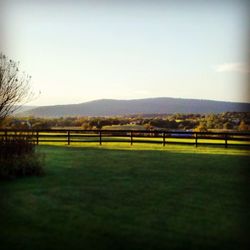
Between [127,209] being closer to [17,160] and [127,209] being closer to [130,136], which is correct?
[17,160]

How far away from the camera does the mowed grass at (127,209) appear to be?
4.16 meters

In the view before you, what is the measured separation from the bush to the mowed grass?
1.05 ft

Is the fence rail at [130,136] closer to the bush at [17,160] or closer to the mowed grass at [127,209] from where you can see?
the mowed grass at [127,209]

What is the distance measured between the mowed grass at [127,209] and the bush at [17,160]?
32 centimetres

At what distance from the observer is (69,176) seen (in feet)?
28.3

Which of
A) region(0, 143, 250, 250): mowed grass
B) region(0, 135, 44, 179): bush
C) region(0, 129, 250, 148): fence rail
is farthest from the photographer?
region(0, 129, 250, 148): fence rail

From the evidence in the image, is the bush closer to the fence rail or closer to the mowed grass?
the mowed grass

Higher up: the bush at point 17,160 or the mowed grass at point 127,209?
the bush at point 17,160

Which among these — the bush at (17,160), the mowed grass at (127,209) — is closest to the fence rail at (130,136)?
the mowed grass at (127,209)

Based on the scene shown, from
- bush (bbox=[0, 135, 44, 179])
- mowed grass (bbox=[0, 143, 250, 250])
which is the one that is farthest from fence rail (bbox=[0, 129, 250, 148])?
bush (bbox=[0, 135, 44, 179])

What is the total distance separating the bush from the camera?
8.34 metres

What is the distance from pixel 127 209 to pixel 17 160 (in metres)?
3.69

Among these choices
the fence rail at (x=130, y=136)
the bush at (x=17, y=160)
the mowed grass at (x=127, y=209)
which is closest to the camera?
the mowed grass at (x=127, y=209)

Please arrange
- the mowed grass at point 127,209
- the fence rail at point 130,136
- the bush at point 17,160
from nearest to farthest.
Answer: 1. the mowed grass at point 127,209
2. the bush at point 17,160
3. the fence rail at point 130,136
